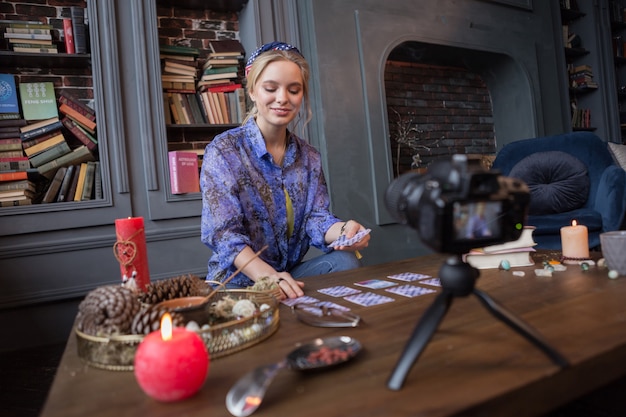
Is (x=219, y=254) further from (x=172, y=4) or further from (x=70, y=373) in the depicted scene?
(x=172, y=4)

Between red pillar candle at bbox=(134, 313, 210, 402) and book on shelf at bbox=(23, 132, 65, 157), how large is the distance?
2468 millimetres

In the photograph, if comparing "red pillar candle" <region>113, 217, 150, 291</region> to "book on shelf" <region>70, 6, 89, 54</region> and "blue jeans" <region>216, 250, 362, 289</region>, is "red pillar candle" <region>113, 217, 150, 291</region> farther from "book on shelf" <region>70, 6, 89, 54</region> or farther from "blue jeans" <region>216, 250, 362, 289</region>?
"book on shelf" <region>70, 6, 89, 54</region>

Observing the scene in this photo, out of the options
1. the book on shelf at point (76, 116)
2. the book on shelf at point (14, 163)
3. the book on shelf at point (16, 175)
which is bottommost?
the book on shelf at point (16, 175)

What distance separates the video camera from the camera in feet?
1.58

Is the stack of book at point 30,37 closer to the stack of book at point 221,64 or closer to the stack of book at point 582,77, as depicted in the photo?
the stack of book at point 221,64

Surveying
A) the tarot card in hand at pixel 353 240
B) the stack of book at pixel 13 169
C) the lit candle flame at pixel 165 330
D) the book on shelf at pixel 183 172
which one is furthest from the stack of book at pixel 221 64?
the lit candle flame at pixel 165 330

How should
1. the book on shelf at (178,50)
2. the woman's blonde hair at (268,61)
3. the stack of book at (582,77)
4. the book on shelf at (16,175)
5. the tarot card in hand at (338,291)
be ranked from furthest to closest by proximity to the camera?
the stack of book at (582,77), the book on shelf at (178,50), the book on shelf at (16,175), the woman's blonde hair at (268,61), the tarot card in hand at (338,291)

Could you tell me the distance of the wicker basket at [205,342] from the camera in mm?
647

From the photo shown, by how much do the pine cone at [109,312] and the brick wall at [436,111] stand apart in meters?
3.40

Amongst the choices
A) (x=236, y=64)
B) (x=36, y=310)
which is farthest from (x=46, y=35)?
(x=36, y=310)

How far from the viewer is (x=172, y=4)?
3027 millimetres

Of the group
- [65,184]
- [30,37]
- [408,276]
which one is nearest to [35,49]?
[30,37]

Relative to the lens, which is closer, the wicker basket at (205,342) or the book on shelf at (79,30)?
the wicker basket at (205,342)

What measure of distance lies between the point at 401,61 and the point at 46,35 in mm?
2872
